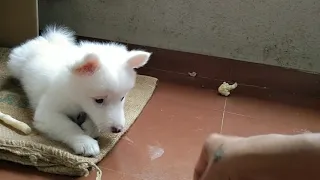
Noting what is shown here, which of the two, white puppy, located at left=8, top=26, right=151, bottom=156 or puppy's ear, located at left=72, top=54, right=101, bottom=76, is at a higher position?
puppy's ear, located at left=72, top=54, right=101, bottom=76

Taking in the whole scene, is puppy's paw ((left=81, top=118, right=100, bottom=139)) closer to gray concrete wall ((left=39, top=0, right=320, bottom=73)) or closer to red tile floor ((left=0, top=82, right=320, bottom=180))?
red tile floor ((left=0, top=82, right=320, bottom=180))

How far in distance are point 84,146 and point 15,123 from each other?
0.83ft

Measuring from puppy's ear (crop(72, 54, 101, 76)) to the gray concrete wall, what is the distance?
0.77m

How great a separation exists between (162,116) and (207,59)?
456 millimetres

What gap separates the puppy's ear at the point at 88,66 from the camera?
139 centimetres

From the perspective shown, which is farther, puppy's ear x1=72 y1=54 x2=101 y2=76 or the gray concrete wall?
the gray concrete wall

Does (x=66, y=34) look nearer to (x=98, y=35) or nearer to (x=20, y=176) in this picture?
(x=98, y=35)

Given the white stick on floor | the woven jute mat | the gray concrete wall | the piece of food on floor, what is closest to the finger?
the woven jute mat

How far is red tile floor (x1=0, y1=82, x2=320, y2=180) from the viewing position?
1.46 meters

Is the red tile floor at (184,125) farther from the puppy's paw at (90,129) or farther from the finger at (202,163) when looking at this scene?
the finger at (202,163)

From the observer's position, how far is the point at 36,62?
1682 mm

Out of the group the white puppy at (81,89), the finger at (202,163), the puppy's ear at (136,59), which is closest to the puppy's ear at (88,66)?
the white puppy at (81,89)

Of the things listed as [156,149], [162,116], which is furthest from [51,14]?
[156,149]

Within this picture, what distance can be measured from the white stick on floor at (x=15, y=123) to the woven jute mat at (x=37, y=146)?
0.05 ft
